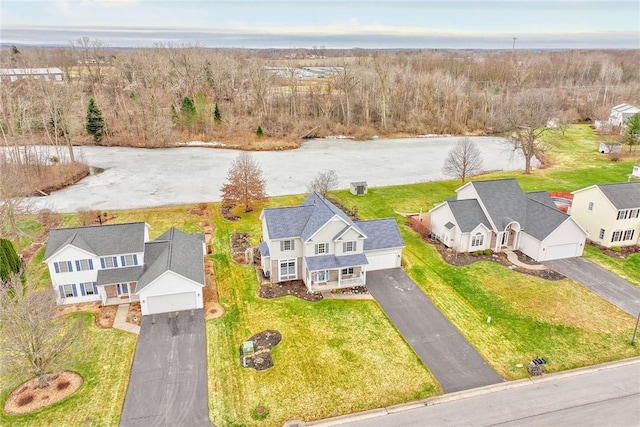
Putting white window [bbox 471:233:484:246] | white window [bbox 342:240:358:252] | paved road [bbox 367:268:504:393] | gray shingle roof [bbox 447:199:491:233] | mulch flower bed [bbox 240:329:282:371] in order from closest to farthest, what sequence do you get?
1. paved road [bbox 367:268:504:393]
2. mulch flower bed [bbox 240:329:282:371]
3. white window [bbox 342:240:358:252]
4. gray shingle roof [bbox 447:199:491:233]
5. white window [bbox 471:233:484:246]

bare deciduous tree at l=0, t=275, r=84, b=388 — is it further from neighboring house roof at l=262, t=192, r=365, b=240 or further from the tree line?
the tree line

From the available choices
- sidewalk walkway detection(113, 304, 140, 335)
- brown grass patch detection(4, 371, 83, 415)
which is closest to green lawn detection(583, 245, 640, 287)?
sidewalk walkway detection(113, 304, 140, 335)

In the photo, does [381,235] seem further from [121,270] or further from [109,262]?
[109,262]

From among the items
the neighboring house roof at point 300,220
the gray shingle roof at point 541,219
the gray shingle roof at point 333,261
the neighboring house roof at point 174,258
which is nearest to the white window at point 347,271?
the gray shingle roof at point 333,261

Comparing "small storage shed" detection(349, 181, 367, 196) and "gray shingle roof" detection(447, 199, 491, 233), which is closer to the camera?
"gray shingle roof" detection(447, 199, 491, 233)

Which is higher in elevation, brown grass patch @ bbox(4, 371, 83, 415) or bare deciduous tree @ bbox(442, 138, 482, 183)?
bare deciduous tree @ bbox(442, 138, 482, 183)

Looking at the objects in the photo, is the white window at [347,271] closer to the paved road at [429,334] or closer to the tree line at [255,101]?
the paved road at [429,334]
